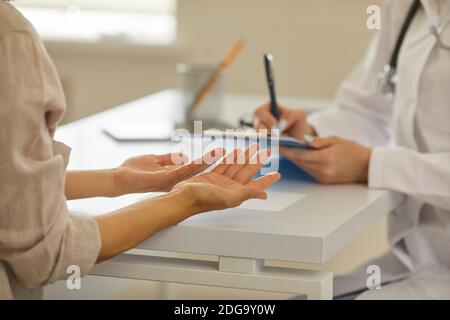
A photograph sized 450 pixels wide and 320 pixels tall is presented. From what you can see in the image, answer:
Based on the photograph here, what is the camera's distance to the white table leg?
1104mm

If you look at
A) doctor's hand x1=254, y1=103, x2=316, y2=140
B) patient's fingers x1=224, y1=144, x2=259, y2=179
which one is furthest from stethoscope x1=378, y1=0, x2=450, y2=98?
patient's fingers x1=224, y1=144, x2=259, y2=179

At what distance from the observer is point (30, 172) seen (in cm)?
98

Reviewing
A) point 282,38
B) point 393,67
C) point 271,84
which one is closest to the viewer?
point 271,84

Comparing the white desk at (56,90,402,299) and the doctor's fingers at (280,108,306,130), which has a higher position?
the doctor's fingers at (280,108,306,130)

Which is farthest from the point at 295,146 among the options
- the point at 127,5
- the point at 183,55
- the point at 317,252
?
the point at 127,5

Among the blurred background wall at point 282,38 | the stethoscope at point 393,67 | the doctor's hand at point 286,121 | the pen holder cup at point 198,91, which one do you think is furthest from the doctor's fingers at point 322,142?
the blurred background wall at point 282,38

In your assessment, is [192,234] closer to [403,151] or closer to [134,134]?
[403,151]

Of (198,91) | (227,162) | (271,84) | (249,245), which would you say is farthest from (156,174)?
(198,91)

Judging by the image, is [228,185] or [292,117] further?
[292,117]

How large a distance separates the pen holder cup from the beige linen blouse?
1045mm

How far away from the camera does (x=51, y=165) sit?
39.4 inches

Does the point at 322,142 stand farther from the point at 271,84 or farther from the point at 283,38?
the point at 283,38

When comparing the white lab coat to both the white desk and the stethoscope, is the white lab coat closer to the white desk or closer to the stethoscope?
the stethoscope

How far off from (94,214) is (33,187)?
0.21 m
